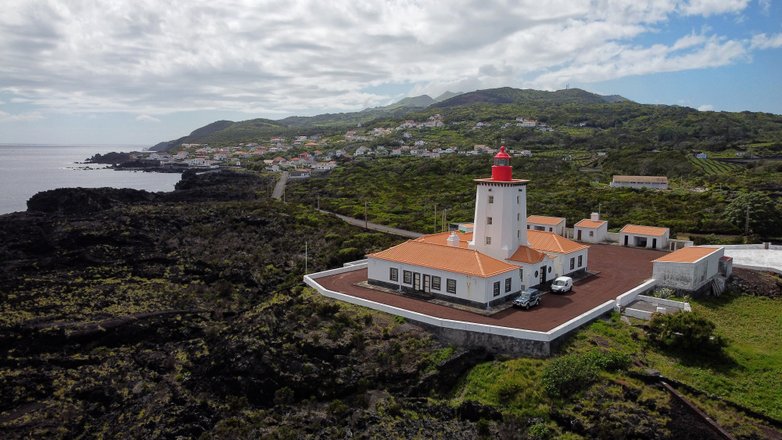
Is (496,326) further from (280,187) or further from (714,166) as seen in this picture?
(714,166)

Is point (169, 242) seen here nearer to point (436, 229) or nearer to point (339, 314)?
point (436, 229)

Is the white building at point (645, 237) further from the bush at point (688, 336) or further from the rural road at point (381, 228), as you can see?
the rural road at point (381, 228)

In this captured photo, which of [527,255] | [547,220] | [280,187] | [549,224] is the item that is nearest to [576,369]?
[527,255]

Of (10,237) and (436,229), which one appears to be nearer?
(10,237)

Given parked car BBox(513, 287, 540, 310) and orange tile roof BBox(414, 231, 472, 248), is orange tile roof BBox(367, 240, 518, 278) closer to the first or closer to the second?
parked car BBox(513, 287, 540, 310)

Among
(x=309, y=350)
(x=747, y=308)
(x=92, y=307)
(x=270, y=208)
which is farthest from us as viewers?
(x=270, y=208)

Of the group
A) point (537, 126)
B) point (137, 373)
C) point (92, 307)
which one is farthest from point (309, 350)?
point (537, 126)

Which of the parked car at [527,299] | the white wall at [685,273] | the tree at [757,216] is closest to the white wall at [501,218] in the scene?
the parked car at [527,299]
